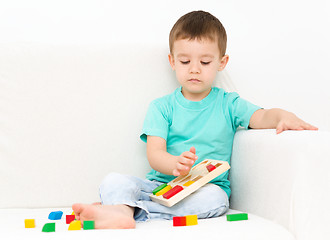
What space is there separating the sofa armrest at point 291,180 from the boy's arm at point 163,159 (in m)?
0.21

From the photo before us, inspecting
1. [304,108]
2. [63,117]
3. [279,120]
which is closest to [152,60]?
[63,117]

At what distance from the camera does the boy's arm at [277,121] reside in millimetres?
1189

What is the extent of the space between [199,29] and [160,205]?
580mm

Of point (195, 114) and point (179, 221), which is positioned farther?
point (195, 114)

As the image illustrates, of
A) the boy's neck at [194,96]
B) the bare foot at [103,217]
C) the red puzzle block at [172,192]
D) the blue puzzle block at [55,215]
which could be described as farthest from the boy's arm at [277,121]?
the blue puzzle block at [55,215]

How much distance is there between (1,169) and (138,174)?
1.52 ft

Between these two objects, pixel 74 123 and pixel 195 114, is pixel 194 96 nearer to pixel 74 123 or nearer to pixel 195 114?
pixel 195 114

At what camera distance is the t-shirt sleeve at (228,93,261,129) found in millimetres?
1411

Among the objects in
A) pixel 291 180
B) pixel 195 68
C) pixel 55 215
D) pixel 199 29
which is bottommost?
pixel 55 215

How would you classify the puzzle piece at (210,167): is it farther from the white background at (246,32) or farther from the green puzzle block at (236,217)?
the white background at (246,32)

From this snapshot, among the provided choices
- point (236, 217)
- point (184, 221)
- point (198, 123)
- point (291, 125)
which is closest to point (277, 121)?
point (291, 125)

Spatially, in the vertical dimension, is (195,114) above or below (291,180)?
above

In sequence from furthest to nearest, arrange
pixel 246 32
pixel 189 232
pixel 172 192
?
1. pixel 246 32
2. pixel 172 192
3. pixel 189 232

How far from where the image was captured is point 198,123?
144 centimetres
